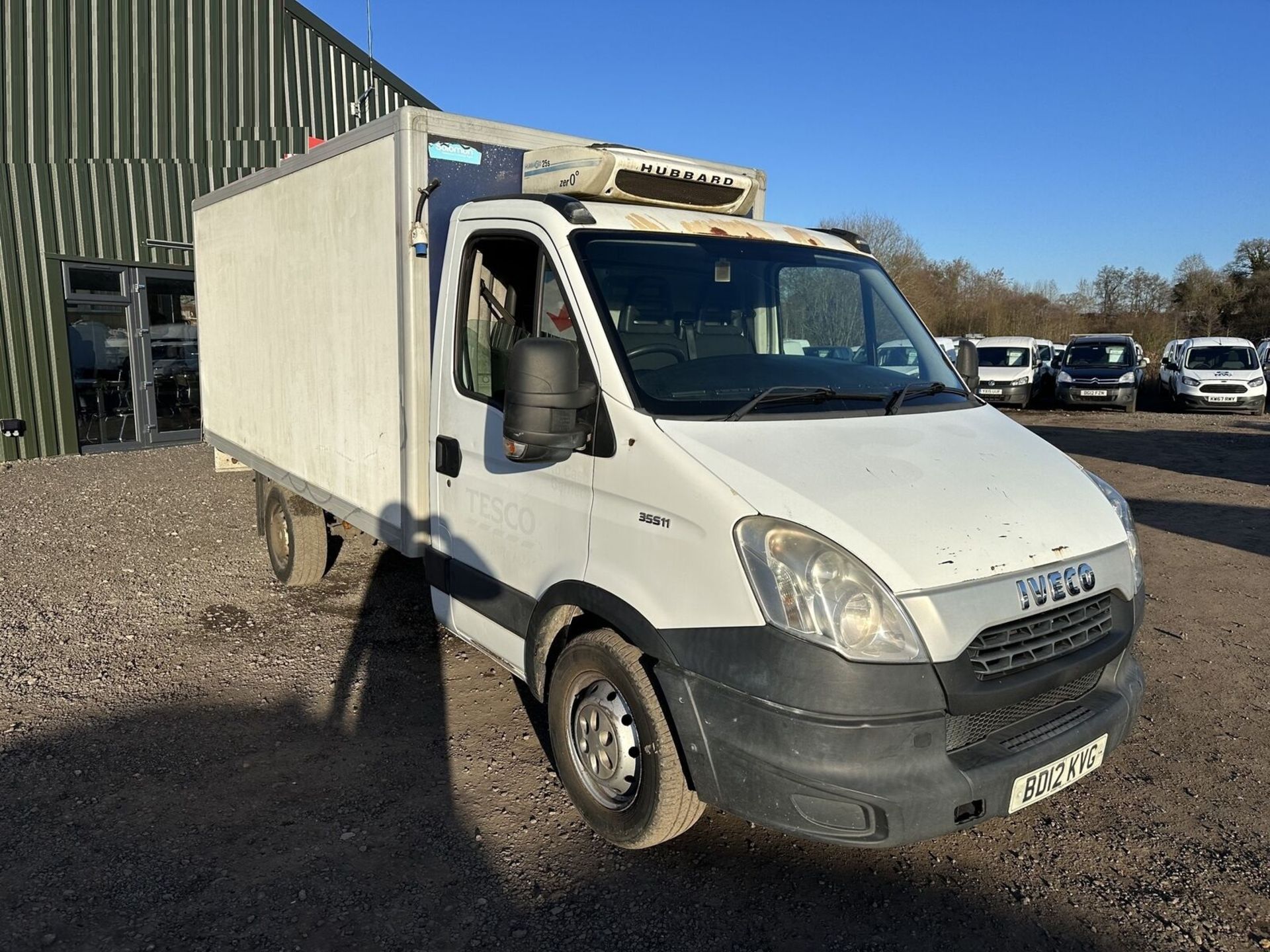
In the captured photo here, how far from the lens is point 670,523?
284 centimetres

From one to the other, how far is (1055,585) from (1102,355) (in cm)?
2232

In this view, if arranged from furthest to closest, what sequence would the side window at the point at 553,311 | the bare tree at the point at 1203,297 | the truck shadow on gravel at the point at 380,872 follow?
1. the bare tree at the point at 1203,297
2. the side window at the point at 553,311
3. the truck shadow on gravel at the point at 380,872

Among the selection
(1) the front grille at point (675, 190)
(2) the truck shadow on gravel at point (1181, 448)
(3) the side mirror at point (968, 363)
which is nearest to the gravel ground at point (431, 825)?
(3) the side mirror at point (968, 363)

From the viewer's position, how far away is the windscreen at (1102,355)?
71.5ft

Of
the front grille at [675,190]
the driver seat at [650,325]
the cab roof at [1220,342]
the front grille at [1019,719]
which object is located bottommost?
the front grille at [1019,719]

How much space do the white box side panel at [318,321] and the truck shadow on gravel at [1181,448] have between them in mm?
11445

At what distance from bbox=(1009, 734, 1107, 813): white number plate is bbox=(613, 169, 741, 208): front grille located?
2784 millimetres

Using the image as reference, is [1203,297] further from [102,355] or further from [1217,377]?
[102,355]

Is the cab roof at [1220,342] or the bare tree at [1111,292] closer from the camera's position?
the cab roof at [1220,342]

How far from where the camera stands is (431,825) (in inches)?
139

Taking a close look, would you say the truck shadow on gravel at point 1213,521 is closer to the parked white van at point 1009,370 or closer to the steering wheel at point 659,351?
the steering wheel at point 659,351

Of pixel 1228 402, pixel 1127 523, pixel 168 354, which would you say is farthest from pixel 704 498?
pixel 1228 402

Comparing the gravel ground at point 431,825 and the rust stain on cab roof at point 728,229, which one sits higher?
the rust stain on cab roof at point 728,229

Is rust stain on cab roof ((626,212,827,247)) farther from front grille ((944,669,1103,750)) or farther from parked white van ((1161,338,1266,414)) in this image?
parked white van ((1161,338,1266,414))
